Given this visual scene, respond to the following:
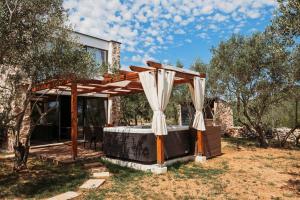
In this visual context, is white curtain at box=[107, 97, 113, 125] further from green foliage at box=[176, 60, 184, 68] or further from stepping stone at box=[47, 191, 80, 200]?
stepping stone at box=[47, 191, 80, 200]

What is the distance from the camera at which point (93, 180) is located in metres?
7.19

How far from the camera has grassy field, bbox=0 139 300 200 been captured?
6207 mm

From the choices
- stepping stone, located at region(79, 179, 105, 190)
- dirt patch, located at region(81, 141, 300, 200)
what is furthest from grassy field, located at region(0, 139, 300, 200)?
stepping stone, located at region(79, 179, 105, 190)

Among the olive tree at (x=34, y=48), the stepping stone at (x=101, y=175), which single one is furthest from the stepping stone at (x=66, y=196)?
the olive tree at (x=34, y=48)

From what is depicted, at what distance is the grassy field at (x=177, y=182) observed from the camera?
244 inches

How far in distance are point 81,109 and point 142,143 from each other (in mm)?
8555

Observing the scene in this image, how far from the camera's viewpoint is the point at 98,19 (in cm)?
1047

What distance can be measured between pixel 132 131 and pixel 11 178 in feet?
12.0

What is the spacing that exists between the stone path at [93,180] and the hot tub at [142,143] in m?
0.84

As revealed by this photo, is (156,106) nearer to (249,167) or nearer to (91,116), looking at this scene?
(249,167)

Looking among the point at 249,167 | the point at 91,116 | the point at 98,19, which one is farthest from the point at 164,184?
the point at 91,116

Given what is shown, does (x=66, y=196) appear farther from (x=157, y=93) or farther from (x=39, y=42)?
(x=157, y=93)

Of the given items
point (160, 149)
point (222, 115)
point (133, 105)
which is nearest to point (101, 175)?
point (160, 149)

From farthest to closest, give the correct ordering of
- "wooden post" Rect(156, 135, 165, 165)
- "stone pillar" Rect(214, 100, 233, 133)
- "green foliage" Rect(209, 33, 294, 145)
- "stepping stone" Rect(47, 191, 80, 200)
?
"stone pillar" Rect(214, 100, 233, 133)
"green foliage" Rect(209, 33, 294, 145)
"wooden post" Rect(156, 135, 165, 165)
"stepping stone" Rect(47, 191, 80, 200)
